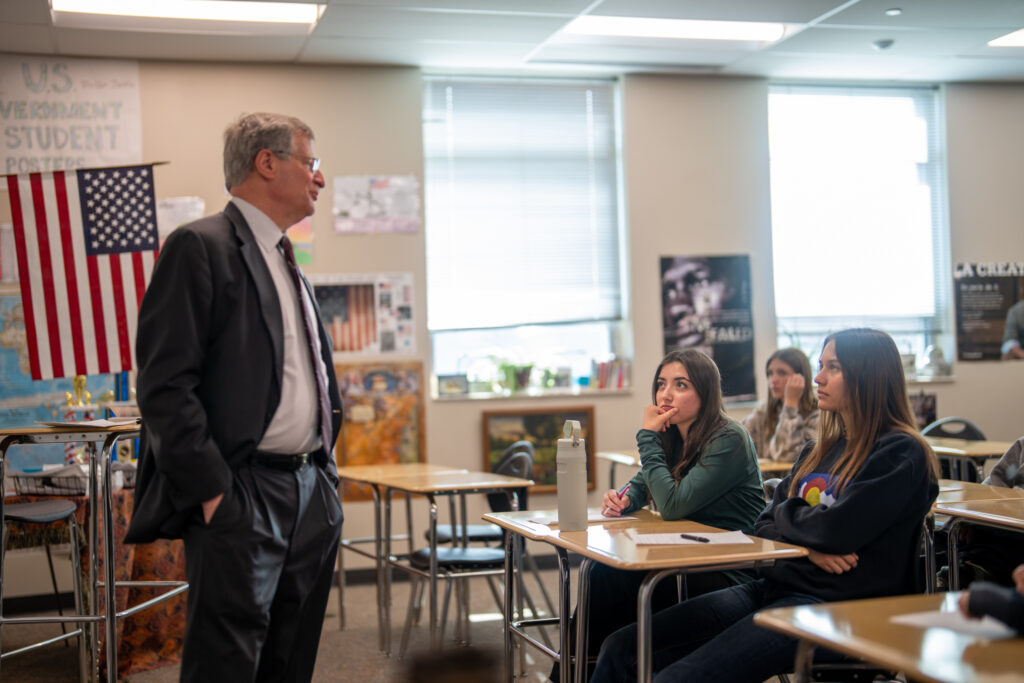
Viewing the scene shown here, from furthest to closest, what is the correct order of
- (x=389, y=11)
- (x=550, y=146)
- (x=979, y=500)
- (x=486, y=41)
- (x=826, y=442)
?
(x=550, y=146) → (x=486, y=41) → (x=389, y=11) → (x=979, y=500) → (x=826, y=442)

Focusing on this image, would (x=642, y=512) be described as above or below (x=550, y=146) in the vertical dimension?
below

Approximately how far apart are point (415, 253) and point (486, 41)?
1.29 meters

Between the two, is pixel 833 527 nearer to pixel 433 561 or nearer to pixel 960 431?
pixel 433 561

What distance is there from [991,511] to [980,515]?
0.24ft

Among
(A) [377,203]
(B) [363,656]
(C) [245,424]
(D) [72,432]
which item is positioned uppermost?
(A) [377,203]

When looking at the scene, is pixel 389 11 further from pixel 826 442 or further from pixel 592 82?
pixel 826 442

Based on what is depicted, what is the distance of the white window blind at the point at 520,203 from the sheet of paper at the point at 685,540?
3.90 m

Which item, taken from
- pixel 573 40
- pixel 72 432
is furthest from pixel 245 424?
pixel 573 40

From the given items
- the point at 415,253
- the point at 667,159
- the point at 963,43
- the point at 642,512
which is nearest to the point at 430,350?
the point at 415,253

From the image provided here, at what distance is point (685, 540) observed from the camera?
2.34m

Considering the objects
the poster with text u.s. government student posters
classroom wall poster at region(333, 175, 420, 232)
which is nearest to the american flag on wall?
classroom wall poster at region(333, 175, 420, 232)

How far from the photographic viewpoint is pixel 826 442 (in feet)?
8.65

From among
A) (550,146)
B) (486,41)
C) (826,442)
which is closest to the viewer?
(826,442)

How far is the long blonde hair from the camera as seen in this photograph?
246 cm
